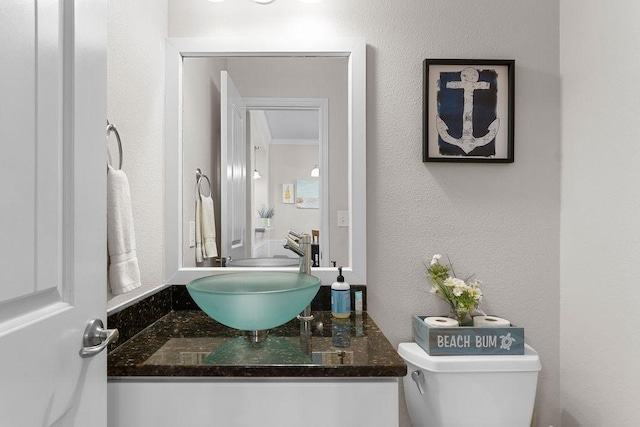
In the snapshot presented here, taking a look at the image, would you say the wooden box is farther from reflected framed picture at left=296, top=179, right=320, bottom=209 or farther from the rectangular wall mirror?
reflected framed picture at left=296, top=179, right=320, bottom=209

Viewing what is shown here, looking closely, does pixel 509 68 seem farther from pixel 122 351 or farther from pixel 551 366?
pixel 122 351

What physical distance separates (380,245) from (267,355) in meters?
0.71

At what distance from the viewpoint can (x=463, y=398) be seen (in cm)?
133

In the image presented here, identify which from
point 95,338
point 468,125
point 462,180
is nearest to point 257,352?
point 95,338

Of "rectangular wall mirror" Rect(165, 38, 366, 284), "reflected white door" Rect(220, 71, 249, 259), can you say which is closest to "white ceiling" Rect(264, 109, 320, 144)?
"rectangular wall mirror" Rect(165, 38, 366, 284)

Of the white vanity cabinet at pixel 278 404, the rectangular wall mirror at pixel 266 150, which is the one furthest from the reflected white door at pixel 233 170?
the white vanity cabinet at pixel 278 404

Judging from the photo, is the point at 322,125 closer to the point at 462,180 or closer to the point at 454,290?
the point at 462,180

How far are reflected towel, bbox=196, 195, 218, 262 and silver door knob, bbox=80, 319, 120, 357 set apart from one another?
2.41 feet

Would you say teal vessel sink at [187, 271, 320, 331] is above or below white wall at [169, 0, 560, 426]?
below

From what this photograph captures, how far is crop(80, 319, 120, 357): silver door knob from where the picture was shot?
763mm

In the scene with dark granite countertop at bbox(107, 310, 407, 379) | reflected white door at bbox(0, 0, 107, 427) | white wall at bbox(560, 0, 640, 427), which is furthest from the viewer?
white wall at bbox(560, 0, 640, 427)

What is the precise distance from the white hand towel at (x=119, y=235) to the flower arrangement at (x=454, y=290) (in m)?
1.07

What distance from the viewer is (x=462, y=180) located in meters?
1.58

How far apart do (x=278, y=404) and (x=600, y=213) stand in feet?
4.03
